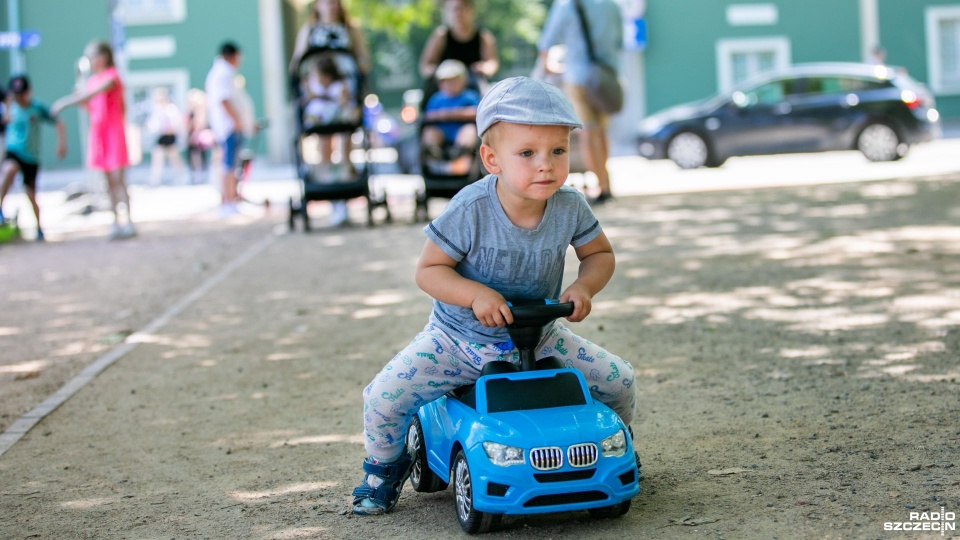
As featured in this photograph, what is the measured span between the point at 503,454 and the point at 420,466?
79cm

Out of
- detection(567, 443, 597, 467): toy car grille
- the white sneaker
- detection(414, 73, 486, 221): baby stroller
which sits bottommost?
detection(567, 443, 597, 467): toy car grille

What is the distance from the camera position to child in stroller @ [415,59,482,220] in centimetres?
1349

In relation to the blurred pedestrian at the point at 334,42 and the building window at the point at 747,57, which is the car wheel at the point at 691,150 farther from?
the building window at the point at 747,57

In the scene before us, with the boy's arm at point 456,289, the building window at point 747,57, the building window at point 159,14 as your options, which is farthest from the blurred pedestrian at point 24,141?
the building window at point 747,57

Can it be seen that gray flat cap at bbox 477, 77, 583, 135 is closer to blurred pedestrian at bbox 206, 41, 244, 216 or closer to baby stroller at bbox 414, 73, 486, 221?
baby stroller at bbox 414, 73, 486, 221

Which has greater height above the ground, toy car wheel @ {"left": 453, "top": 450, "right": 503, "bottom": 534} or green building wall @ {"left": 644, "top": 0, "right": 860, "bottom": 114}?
green building wall @ {"left": 644, "top": 0, "right": 860, "bottom": 114}

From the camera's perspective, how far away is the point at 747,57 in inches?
1410

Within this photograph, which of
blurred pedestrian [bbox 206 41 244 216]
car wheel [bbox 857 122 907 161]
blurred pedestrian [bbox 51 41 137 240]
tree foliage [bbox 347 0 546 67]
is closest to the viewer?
blurred pedestrian [bbox 51 41 137 240]

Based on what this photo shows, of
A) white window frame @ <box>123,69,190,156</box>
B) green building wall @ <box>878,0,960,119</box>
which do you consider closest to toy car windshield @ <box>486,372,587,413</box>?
white window frame @ <box>123,69,190,156</box>

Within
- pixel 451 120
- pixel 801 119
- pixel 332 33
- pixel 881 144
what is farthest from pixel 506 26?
pixel 451 120

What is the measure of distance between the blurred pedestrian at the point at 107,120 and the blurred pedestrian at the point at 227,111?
81.4 inches

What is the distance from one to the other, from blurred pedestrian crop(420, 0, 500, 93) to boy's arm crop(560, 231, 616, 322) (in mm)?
9577

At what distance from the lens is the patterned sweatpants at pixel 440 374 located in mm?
4328

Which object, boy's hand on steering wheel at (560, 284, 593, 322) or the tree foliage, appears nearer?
boy's hand on steering wheel at (560, 284, 593, 322)
